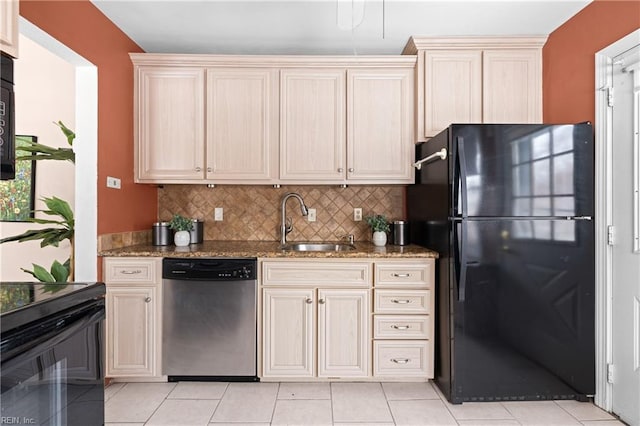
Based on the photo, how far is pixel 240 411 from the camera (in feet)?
7.37

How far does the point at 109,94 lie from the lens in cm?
258

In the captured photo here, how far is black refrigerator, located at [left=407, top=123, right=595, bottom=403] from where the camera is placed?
7.48ft

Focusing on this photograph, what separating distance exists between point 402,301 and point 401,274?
0.18 metres

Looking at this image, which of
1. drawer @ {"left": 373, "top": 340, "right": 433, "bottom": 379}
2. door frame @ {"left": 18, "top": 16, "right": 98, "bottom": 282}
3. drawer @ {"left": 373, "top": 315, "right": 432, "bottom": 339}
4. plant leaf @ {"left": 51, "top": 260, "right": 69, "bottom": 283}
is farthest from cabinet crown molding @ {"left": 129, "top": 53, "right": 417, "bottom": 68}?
drawer @ {"left": 373, "top": 340, "right": 433, "bottom": 379}

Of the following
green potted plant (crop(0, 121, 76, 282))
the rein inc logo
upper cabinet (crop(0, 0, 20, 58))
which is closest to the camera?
the rein inc logo

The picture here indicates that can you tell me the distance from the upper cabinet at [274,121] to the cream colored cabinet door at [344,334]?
35.8 inches

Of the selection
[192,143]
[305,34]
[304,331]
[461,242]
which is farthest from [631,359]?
[192,143]

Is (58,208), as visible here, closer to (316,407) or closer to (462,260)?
(316,407)

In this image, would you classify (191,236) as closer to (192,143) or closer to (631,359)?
(192,143)

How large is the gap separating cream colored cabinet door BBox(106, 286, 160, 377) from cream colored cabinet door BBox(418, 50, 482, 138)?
228 centimetres

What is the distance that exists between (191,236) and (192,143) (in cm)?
73

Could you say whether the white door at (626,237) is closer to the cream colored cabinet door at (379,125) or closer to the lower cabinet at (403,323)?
the lower cabinet at (403,323)

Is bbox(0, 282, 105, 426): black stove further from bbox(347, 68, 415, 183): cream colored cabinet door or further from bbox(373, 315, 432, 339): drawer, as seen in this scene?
bbox(347, 68, 415, 183): cream colored cabinet door

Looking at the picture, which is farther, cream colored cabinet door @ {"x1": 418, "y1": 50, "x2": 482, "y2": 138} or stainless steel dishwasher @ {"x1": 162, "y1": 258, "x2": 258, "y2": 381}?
cream colored cabinet door @ {"x1": 418, "y1": 50, "x2": 482, "y2": 138}
